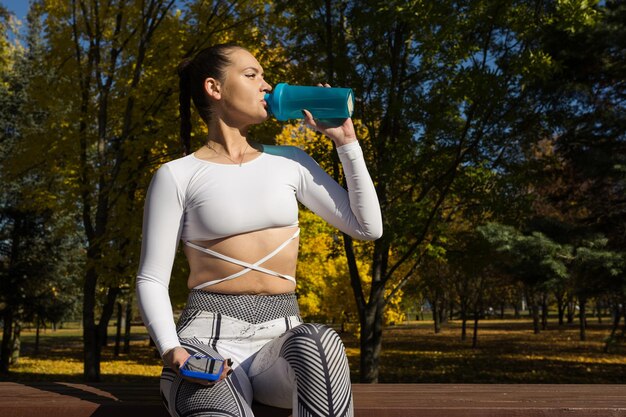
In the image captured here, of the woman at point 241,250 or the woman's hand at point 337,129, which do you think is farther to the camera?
the woman's hand at point 337,129

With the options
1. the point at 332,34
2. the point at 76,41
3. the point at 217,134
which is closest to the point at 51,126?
the point at 76,41

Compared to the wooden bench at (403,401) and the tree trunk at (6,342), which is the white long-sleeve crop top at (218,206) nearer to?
the wooden bench at (403,401)

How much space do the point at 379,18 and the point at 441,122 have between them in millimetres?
1741

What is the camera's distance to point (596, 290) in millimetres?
10469

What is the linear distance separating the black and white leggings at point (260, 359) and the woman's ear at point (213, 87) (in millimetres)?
771

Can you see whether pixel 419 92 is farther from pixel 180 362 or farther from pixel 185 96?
pixel 180 362

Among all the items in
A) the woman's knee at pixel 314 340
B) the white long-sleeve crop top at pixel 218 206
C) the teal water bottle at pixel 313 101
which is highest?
the teal water bottle at pixel 313 101

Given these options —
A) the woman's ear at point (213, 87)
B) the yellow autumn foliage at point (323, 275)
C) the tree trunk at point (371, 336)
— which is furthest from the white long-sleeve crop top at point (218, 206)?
the yellow autumn foliage at point (323, 275)

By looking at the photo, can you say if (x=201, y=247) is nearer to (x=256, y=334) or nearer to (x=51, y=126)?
(x=256, y=334)

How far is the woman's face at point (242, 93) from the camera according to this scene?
7.91ft

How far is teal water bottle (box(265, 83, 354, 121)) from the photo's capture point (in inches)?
87.8

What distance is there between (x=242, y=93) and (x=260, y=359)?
39.5 inches

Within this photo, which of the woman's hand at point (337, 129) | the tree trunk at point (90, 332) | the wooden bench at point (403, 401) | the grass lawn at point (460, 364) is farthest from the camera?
the grass lawn at point (460, 364)

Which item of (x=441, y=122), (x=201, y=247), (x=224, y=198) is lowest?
(x=201, y=247)
